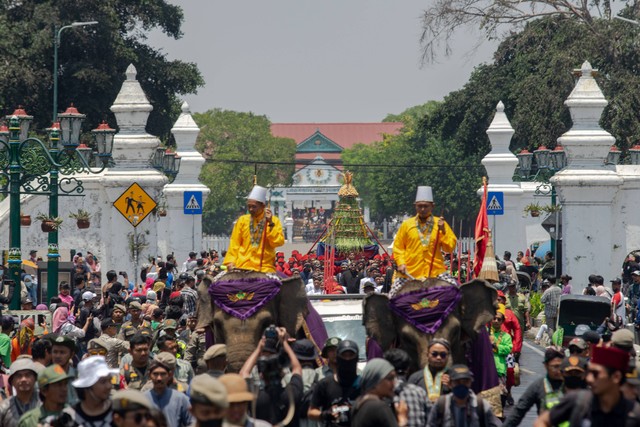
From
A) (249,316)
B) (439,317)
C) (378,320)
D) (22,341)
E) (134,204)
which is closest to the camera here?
(439,317)

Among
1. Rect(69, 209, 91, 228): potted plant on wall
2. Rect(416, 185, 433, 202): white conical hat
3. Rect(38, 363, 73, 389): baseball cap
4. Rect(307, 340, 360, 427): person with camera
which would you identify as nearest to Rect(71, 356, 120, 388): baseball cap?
Rect(38, 363, 73, 389): baseball cap

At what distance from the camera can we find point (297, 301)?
15.0 m

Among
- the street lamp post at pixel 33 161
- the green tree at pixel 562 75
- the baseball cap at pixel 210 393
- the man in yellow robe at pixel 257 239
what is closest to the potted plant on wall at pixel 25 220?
the street lamp post at pixel 33 161

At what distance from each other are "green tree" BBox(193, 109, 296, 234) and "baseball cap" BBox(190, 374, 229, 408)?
109752 mm

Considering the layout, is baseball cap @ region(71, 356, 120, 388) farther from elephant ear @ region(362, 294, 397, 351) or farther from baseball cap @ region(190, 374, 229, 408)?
elephant ear @ region(362, 294, 397, 351)

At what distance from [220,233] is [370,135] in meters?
70.9

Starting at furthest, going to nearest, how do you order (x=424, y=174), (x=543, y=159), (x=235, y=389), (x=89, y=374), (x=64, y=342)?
(x=424, y=174) → (x=543, y=159) → (x=64, y=342) → (x=89, y=374) → (x=235, y=389)

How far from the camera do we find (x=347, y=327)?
16.5m

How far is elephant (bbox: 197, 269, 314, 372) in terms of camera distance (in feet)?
48.0

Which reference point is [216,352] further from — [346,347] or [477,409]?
[477,409]

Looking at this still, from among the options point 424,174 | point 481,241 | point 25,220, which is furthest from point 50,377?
point 424,174

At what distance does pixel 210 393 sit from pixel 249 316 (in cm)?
591

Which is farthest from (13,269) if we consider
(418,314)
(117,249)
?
(418,314)

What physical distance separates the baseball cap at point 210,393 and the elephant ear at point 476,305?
5.91 m
